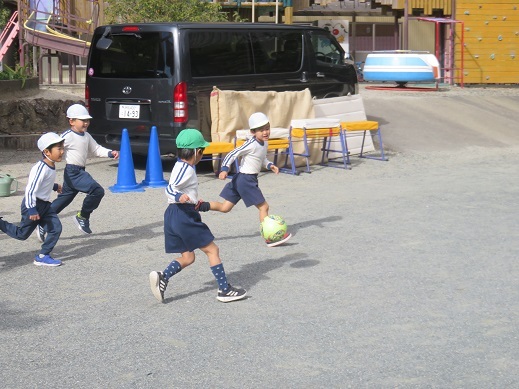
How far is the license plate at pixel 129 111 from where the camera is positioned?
14102 millimetres

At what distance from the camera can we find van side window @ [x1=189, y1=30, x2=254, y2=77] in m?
14.0

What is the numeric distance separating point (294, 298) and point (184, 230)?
94 cm

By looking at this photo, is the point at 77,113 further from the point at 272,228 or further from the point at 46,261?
the point at 272,228

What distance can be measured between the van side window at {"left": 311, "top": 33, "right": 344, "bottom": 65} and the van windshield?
3158mm

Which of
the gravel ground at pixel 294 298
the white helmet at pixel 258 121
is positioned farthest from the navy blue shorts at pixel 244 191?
the white helmet at pixel 258 121

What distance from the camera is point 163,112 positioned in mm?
13852

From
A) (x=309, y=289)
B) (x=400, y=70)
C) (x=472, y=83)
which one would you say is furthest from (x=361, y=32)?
(x=309, y=289)

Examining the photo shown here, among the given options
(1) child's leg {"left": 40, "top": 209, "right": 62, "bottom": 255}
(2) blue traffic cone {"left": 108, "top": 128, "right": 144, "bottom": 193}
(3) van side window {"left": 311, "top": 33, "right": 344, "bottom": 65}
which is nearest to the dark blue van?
(3) van side window {"left": 311, "top": 33, "right": 344, "bottom": 65}

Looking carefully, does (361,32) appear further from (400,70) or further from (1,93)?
(1,93)

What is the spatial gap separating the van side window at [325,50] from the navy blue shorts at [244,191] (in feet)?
22.3

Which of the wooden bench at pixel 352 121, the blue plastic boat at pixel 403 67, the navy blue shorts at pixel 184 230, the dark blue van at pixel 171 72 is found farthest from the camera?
the blue plastic boat at pixel 403 67

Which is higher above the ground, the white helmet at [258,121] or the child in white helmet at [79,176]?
the white helmet at [258,121]

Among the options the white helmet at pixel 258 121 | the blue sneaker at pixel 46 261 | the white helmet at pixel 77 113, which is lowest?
the blue sneaker at pixel 46 261

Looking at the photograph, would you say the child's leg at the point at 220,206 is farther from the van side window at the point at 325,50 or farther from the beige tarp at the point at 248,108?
the van side window at the point at 325,50
